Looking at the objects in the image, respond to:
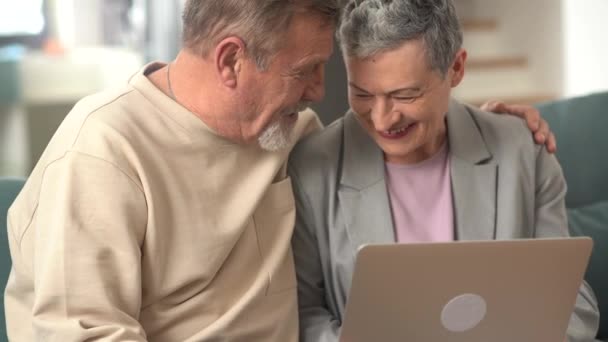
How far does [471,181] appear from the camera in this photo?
204cm

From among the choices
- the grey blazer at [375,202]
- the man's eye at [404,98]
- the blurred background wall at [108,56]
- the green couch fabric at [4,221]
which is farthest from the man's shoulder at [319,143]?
the blurred background wall at [108,56]

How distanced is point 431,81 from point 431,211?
11.6 inches

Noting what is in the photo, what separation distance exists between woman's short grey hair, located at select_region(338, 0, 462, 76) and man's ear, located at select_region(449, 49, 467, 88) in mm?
43

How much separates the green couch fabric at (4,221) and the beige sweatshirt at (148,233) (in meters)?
0.09

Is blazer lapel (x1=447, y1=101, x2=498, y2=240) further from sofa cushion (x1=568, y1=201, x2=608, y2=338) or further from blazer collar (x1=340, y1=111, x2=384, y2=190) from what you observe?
sofa cushion (x1=568, y1=201, x2=608, y2=338)

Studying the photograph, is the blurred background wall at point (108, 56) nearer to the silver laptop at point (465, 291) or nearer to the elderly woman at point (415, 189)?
the elderly woman at point (415, 189)

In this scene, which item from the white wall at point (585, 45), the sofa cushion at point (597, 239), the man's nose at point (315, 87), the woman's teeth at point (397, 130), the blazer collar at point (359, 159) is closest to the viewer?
the man's nose at point (315, 87)

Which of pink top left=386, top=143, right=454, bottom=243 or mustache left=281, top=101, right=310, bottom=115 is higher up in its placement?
mustache left=281, top=101, right=310, bottom=115

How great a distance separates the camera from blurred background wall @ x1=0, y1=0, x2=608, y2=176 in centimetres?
483

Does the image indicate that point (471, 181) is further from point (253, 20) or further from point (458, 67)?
point (253, 20)

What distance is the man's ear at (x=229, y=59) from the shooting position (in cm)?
175

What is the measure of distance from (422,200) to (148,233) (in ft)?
2.02

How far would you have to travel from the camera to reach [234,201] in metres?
1.85

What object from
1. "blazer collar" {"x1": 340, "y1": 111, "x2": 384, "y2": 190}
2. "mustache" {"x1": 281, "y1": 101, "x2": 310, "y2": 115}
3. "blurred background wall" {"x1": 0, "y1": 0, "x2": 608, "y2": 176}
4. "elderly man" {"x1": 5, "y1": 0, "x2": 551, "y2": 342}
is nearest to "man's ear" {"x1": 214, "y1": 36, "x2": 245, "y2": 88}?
"elderly man" {"x1": 5, "y1": 0, "x2": 551, "y2": 342}
